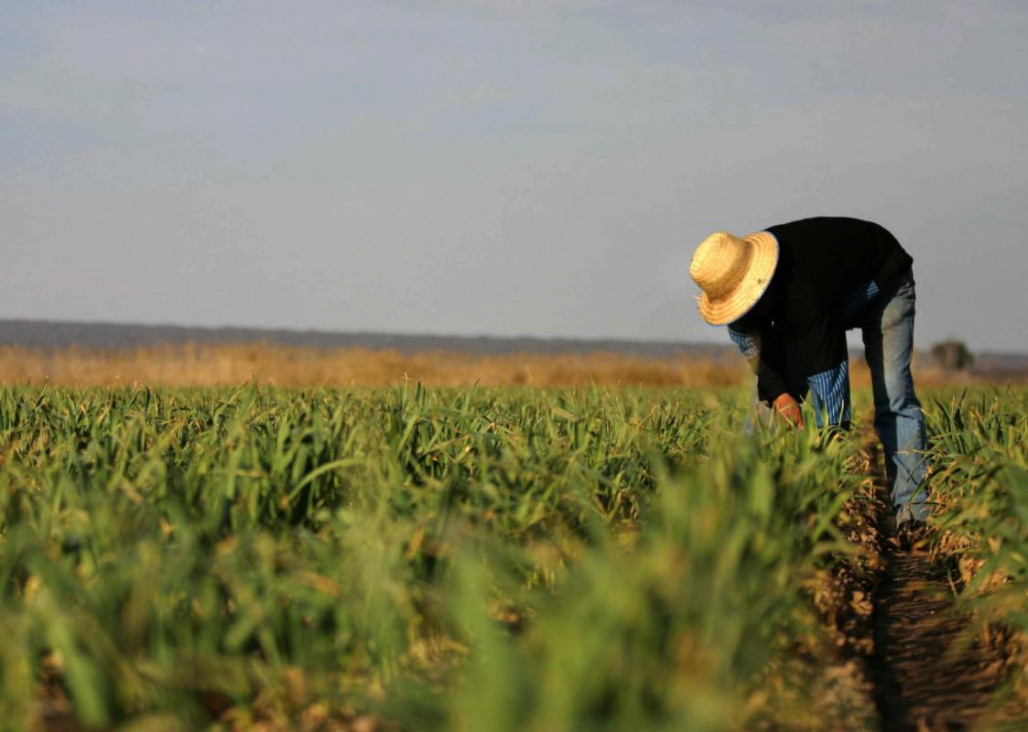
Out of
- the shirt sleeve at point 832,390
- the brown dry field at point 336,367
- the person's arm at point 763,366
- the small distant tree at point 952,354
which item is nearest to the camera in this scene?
the shirt sleeve at point 832,390

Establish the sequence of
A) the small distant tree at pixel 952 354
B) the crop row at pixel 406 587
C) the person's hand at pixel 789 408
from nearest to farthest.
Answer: the crop row at pixel 406 587, the person's hand at pixel 789 408, the small distant tree at pixel 952 354

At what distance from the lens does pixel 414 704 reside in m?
1.84

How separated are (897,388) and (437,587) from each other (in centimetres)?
339

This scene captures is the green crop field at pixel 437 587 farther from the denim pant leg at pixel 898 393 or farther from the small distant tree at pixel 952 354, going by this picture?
the small distant tree at pixel 952 354

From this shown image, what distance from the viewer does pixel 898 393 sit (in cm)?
531

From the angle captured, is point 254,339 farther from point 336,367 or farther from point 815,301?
point 815,301

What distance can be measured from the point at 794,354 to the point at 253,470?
2.95 metres

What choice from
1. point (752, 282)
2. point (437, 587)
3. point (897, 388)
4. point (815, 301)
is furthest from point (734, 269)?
point (437, 587)

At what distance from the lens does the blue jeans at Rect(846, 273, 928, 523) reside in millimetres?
5207

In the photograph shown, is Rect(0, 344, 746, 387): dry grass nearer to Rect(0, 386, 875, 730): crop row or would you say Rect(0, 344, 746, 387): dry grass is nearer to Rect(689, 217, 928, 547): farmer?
Rect(689, 217, 928, 547): farmer

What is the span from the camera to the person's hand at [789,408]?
4.73 m

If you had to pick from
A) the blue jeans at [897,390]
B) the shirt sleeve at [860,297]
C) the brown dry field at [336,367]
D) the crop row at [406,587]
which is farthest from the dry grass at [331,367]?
the crop row at [406,587]

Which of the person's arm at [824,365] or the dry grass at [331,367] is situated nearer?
the person's arm at [824,365]

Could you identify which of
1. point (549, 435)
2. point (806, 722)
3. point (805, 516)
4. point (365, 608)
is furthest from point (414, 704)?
point (549, 435)
